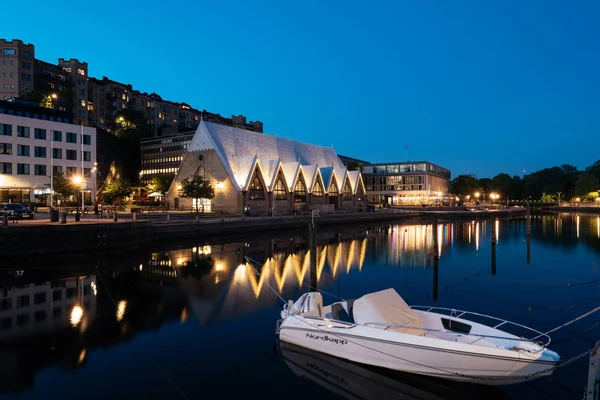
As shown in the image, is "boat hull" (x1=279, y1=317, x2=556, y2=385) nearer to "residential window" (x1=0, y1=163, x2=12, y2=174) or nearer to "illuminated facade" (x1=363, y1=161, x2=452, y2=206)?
"residential window" (x1=0, y1=163, x2=12, y2=174)

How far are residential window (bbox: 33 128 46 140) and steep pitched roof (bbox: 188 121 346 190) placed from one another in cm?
2409

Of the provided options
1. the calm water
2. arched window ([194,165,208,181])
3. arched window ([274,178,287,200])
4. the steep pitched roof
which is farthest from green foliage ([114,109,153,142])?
the calm water

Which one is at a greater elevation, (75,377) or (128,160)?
(128,160)

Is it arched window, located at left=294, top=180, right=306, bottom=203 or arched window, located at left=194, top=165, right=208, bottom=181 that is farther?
arched window, located at left=294, top=180, right=306, bottom=203

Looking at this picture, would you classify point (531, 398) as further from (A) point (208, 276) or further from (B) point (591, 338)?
(A) point (208, 276)

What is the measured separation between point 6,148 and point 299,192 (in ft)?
157

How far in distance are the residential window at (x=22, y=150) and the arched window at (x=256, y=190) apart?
36703 millimetres

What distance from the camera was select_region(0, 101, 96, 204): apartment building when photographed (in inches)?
2333

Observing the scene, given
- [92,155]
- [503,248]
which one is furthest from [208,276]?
[92,155]

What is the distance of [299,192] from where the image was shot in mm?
71500

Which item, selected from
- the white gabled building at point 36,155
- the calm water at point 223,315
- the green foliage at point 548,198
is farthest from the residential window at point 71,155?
the green foliage at point 548,198

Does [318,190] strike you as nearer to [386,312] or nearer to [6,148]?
[6,148]

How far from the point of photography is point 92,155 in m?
69.3

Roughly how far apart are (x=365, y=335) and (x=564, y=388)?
559cm
